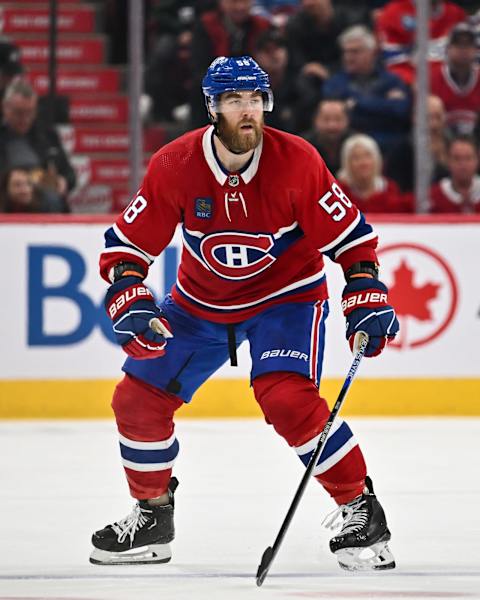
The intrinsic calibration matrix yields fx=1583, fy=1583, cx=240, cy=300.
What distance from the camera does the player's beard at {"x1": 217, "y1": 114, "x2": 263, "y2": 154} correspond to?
3.82 meters

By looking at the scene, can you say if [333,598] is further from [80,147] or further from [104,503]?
[80,147]

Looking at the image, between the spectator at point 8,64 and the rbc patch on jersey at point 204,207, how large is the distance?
14.3 ft

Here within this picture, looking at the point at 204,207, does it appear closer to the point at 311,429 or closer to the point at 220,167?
the point at 220,167

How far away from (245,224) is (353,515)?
76cm

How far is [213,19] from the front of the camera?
8164 millimetres

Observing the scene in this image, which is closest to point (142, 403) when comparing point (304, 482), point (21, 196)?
point (304, 482)

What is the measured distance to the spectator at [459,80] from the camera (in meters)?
8.27

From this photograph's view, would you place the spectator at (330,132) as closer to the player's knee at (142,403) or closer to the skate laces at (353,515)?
the player's knee at (142,403)

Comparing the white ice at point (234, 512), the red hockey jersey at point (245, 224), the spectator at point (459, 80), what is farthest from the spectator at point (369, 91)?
the red hockey jersey at point (245, 224)

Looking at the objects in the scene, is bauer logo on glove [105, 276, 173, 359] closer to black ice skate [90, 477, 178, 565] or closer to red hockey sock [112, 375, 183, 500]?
red hockey sock [112, 375, 183, 500]

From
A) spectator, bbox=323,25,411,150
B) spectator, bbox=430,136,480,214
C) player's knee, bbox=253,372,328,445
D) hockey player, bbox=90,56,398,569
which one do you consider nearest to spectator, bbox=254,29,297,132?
spectator, bbox=323,25,411,150

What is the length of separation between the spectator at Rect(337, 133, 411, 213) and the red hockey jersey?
3311 millimetres

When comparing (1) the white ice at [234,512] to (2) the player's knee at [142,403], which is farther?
(2) the player's knee at [142,403]

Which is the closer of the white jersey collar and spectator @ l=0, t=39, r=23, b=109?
the white jersey collar
